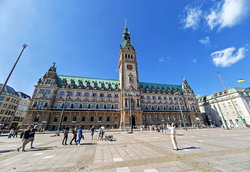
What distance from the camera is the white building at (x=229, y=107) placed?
48281 mm

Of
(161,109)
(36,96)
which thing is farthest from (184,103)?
(36,96)

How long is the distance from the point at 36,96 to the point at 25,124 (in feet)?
35.2

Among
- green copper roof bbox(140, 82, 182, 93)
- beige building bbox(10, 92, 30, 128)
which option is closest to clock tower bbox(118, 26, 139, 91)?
green copper roof bbox(140, 82, 182, 93)

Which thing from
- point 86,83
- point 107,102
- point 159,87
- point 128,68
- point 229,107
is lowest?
point 229,107

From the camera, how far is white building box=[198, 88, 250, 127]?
48.3m

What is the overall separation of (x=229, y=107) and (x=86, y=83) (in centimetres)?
7677

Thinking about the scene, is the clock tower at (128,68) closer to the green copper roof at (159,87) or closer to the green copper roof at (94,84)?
the green copper roof at (94,84)

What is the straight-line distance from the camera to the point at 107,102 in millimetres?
47844

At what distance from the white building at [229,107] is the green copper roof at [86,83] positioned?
4857cm

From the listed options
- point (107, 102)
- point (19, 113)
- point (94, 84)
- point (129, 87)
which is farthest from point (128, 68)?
point (19, 113)

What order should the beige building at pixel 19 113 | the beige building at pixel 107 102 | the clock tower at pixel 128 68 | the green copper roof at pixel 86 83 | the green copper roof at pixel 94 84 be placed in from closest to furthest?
the beige building at pixel 107 102 → the green copper roof at pixel 86 83 → the green copper roof at pixel 94 84 → the clock tower at pixel 128 68 → the beige building at pixel 19 113

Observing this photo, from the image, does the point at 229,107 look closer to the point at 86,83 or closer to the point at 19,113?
the point at 86,83

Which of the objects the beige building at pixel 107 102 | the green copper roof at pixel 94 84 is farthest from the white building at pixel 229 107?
the green copper roof at pixel 94 84

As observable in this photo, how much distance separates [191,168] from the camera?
512 centimetres
